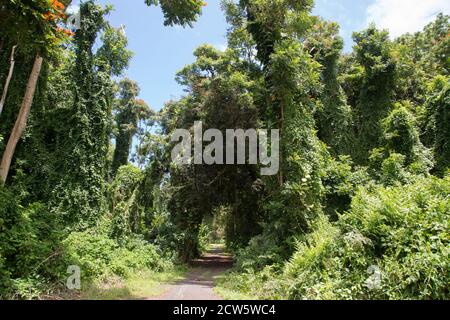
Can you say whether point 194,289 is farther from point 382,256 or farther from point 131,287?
point 382,256

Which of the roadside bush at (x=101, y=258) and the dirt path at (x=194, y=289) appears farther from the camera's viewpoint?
the roadside bush at (x=101, y=258)

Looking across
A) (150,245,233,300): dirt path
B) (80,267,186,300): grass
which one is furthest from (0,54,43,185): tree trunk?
(150,245,233,300): dirt path

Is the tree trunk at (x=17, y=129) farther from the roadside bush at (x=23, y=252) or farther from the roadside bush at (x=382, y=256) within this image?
the roadside bush at (x=382, y=256)

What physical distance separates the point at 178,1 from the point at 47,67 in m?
7.15

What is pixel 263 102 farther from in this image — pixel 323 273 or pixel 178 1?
pixel 323 273

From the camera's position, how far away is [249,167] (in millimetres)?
19109

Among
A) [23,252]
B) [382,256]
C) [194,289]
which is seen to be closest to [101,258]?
[194,289]

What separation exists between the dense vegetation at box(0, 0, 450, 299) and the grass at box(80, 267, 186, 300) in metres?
0.50

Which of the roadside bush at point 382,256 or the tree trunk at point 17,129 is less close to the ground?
the tree trunk at point 17,129

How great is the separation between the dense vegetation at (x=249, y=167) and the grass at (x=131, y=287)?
1.63 ft

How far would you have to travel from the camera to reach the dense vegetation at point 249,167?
8.45m

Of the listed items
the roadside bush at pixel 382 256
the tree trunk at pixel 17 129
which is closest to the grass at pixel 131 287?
the roadside bush at pixel 382 256

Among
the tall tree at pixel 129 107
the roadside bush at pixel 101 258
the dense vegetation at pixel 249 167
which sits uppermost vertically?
the tall tree at pixel 129 107

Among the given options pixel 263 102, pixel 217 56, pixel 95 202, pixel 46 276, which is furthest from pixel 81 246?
pixel 217 56
